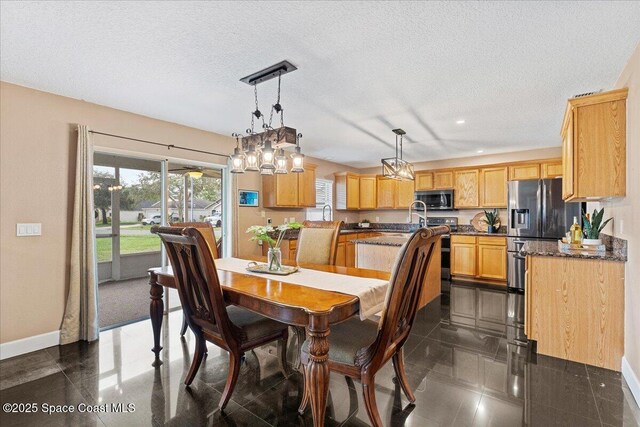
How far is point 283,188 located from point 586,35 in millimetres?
3919

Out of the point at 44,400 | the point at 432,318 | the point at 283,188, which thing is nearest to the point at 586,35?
the point at 432,318

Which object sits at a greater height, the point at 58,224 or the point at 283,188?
the point at 283,188

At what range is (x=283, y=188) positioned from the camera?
5.07m

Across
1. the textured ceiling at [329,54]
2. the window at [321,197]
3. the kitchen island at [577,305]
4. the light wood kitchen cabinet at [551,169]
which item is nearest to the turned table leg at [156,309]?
the textured ceiling at [329,54]

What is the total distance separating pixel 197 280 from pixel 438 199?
17.7 ft

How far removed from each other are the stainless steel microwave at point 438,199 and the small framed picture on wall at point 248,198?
3485mm

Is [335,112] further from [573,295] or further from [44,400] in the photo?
[44,400]

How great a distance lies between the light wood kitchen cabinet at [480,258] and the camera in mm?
5266

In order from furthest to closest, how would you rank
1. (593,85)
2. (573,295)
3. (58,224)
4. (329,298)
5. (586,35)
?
(58,224)
(593,85)
(573,295)
(586,35)
(329,298)

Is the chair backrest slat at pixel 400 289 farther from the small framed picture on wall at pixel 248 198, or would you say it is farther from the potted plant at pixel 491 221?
the potted plant at pixel 491 221

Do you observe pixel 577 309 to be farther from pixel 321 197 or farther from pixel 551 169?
pixel 321 197

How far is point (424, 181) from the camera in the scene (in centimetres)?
646

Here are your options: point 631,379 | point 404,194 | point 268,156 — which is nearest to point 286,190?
point 268,156

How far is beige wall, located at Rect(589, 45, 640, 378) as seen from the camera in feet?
6.88
